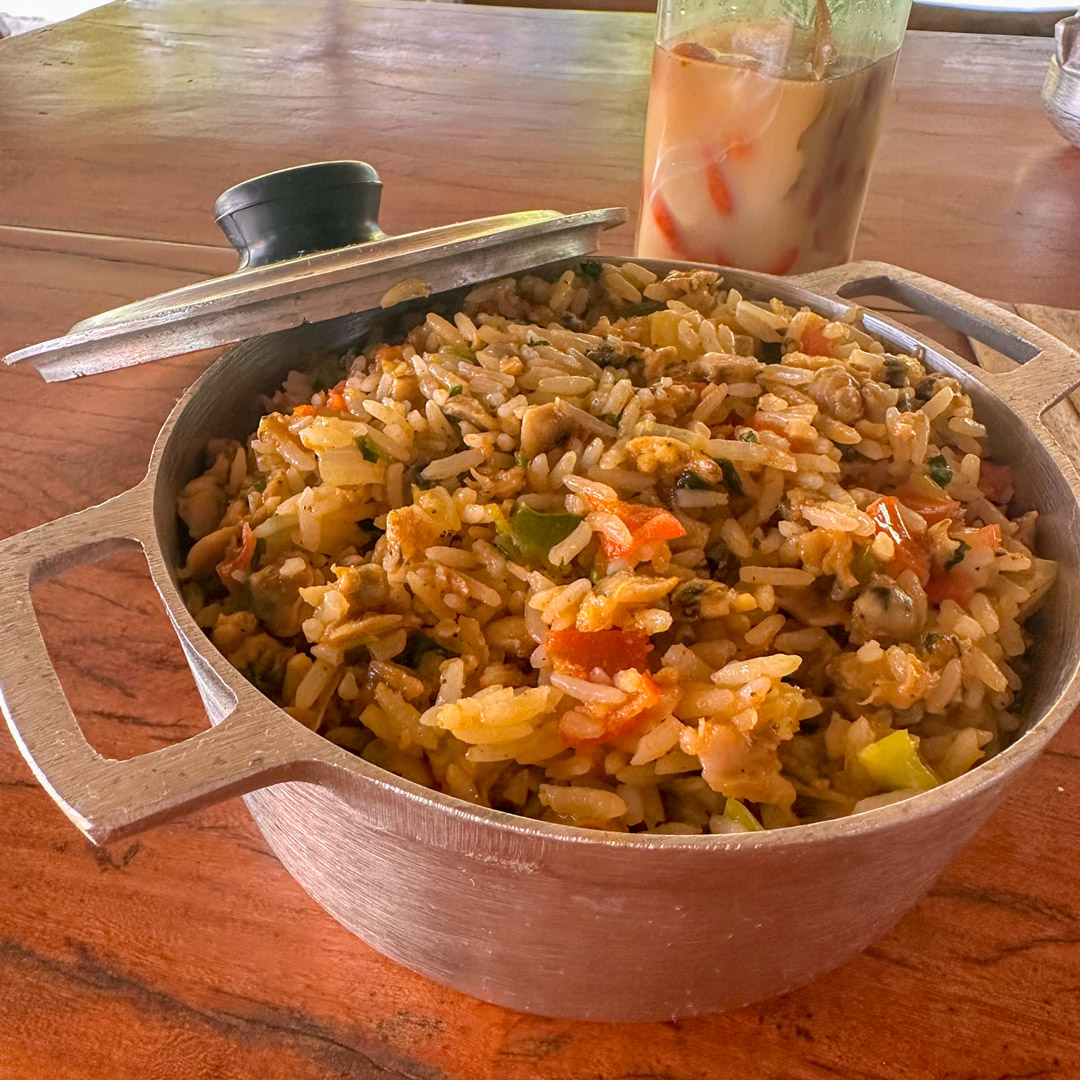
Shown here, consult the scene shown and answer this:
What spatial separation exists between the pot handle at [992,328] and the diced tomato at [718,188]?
10.5 inches

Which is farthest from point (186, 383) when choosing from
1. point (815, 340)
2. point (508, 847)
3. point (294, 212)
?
Result: point (508, 847)

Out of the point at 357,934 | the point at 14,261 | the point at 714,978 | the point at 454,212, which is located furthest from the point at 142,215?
the point at 714,978

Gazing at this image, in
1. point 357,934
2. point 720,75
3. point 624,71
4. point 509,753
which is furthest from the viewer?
point 624,71

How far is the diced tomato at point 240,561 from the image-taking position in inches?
35.1

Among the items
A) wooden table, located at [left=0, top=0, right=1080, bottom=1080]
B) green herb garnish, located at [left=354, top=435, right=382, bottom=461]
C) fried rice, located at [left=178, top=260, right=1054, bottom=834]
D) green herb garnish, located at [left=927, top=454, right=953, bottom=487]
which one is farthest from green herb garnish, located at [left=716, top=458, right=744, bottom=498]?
wooden table, located at [left=0, top=0, right=1080, bottom=1080]

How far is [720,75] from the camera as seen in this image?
134cm

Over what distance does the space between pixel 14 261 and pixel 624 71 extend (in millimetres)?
1853

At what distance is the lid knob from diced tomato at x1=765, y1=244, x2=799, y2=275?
2.11ft

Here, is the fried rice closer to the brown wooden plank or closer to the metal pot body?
the metal pot body

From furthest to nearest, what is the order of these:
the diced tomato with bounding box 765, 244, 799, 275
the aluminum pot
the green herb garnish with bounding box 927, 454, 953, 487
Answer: the diced tomato with bounding box 765, 244, 799, 275 → the green herb garnish with bounding box 927, 454, 953, 487 → the aluminum pot

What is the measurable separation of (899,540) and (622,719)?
334 mm

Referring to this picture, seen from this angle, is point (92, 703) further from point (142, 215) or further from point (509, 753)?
point (142, 215)

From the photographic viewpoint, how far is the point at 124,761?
0.60 metres

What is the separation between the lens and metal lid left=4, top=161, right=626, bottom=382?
85 centimetres
